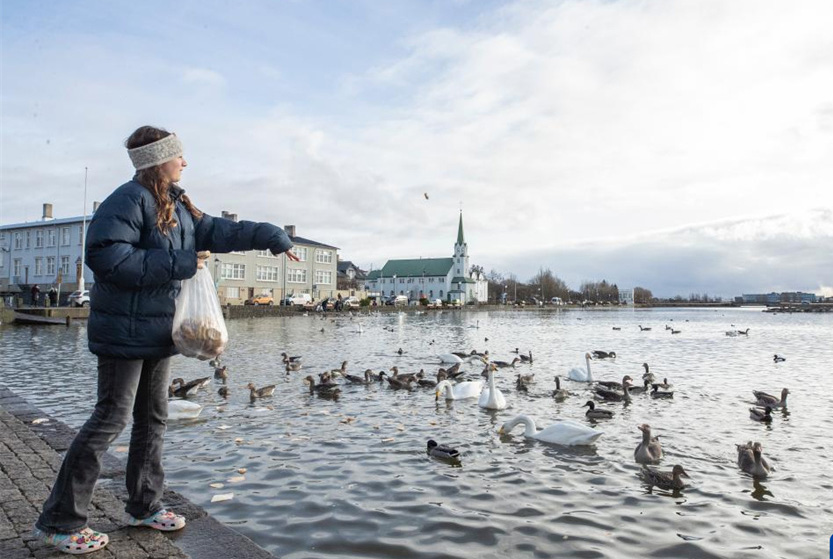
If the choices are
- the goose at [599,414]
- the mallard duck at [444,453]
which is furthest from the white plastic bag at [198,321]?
the goose at [599,414]

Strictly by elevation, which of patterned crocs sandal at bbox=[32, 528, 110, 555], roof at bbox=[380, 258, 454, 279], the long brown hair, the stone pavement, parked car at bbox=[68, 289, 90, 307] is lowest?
the stone pavement

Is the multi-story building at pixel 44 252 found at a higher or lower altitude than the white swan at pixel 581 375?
higher

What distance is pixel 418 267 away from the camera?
16688cm

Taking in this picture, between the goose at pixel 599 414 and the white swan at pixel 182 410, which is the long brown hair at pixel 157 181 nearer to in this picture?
the white swan at pixel 182 410

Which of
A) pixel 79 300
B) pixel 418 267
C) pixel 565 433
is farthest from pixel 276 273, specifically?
pixel 418 267

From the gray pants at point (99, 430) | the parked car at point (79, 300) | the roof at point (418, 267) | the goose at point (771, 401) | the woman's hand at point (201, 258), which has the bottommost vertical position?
the goose at point (771, 401)

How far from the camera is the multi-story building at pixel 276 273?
246ft

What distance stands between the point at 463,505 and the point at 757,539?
3.02 meters

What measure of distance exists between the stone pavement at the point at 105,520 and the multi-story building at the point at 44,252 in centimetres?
6457

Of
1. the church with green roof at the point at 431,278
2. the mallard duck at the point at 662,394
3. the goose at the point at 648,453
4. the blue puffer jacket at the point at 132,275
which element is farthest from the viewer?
the church with green roof at the point at 431,278

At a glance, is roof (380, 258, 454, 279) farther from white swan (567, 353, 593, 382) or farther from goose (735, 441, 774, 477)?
goose (735, 441, 774, 477)

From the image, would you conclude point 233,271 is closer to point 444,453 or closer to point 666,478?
point 444,453

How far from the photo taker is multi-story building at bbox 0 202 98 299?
66062mm

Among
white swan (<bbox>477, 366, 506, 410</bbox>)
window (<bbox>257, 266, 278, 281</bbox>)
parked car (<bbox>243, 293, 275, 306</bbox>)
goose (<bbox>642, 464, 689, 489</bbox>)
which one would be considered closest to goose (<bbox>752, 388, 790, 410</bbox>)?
white swan (<bbox>477, 366, 506, 410</bbox>)
